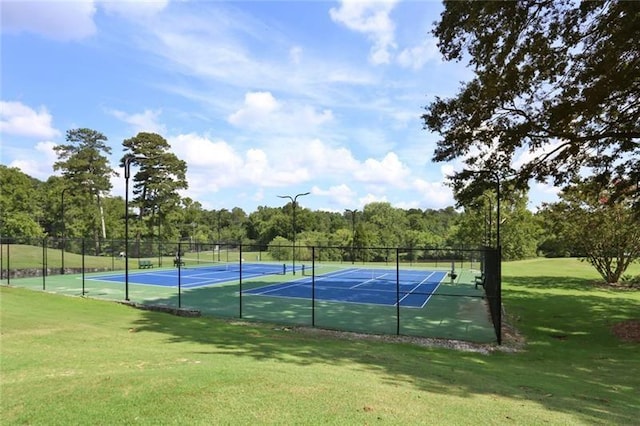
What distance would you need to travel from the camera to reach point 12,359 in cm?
675

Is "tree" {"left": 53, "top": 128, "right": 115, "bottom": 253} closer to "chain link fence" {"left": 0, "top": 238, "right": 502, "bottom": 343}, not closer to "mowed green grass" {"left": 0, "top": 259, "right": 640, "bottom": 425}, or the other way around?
"chain link fence" {"left": 0, "top": 238, "right": 502, "bottom": 343}

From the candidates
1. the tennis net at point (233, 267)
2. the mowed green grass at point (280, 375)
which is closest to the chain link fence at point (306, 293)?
the tennis net at point (233, 267)

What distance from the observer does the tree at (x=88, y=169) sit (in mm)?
55094

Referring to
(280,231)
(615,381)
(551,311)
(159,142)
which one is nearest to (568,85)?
(615,381)

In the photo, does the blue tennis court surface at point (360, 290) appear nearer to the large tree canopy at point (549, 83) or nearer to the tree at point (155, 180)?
the large tree canopy at point (549, 83)

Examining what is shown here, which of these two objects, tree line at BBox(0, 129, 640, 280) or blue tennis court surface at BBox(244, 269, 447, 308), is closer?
blue tennis court surface at BBox(244, 269, 447, 308)

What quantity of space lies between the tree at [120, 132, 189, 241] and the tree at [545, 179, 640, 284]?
4677 centimetres

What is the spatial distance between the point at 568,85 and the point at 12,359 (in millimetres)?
14286

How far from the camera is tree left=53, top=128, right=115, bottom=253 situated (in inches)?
2169

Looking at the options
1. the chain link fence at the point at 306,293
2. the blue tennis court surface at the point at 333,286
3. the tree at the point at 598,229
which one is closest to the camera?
the chain link fence at the point at 306,293

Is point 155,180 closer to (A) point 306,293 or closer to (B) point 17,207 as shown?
(B) point 17,207

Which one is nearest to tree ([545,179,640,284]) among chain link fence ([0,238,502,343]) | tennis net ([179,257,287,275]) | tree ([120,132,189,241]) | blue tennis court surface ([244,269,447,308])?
chain link fence ([0,238,502,343])

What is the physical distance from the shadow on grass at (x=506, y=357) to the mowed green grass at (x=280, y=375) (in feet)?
0.14

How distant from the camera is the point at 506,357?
10000 millimetres
